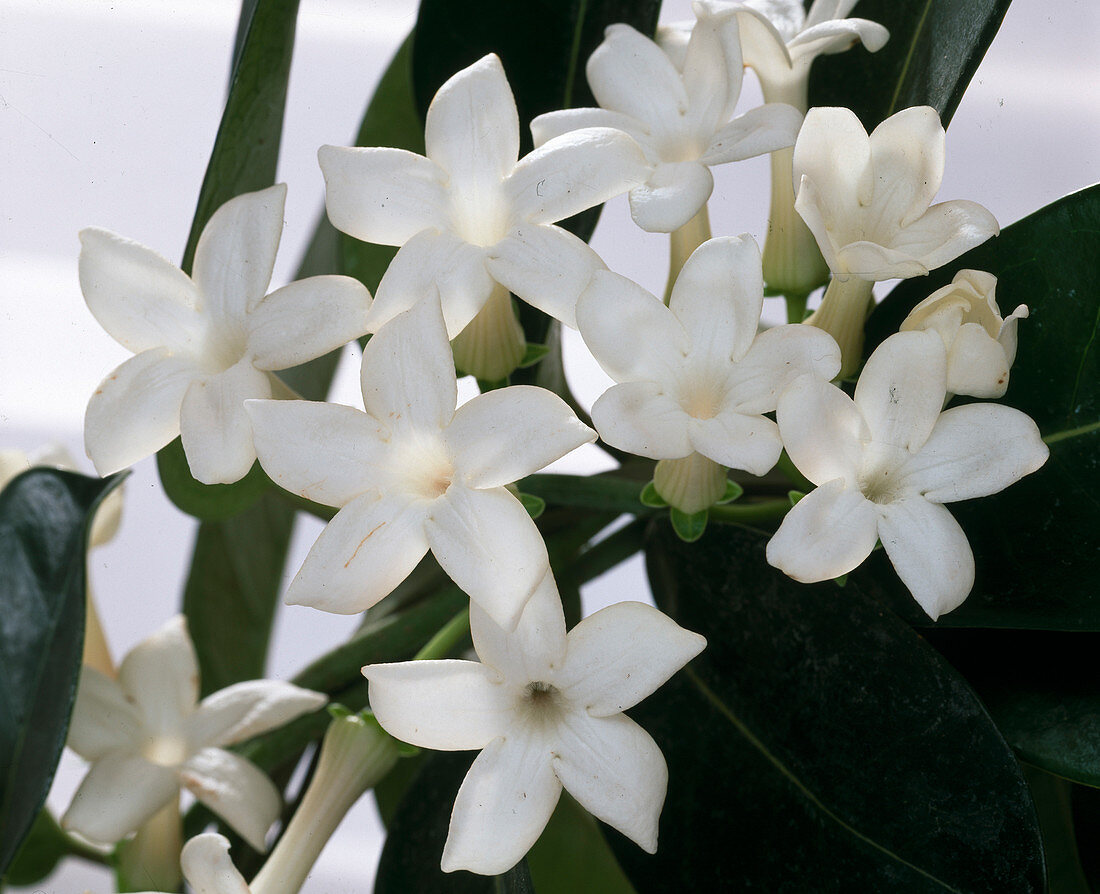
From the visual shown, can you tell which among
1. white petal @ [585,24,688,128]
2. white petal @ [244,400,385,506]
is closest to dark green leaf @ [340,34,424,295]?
white petal @ [585,24,688,128]

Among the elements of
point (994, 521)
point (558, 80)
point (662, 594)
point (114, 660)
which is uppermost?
point (558, 80)

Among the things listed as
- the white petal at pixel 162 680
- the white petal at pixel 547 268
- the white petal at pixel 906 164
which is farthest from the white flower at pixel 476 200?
the white petal at pixel 162 680

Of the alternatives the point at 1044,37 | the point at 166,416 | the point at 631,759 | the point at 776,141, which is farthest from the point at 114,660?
the point at 1044,37

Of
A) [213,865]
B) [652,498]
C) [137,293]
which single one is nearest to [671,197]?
[652,498]

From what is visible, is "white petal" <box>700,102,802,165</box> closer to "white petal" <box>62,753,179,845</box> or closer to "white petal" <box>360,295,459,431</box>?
"white petal" <box>360,295,459,431</box>

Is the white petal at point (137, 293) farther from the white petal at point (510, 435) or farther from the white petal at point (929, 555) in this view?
the white petal at point (929, 555)

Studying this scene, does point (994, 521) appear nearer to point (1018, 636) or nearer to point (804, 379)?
point (1018, 636)

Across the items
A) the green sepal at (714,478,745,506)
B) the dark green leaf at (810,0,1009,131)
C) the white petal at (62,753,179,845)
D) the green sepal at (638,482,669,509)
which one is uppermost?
the dark green leaf at (810,0,1009,131)
